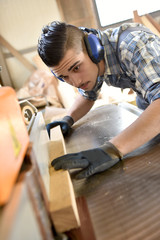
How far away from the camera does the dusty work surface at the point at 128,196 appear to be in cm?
64

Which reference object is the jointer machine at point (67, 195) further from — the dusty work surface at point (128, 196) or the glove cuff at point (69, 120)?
the glove cuff at point (69, 120)

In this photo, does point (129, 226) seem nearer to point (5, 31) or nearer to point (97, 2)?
point (97, 2)

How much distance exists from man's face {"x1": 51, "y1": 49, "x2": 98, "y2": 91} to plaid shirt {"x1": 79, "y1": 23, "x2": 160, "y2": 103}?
0.14 m

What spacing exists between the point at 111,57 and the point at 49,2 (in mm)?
4479

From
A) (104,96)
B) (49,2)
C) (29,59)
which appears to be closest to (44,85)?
(29,59)

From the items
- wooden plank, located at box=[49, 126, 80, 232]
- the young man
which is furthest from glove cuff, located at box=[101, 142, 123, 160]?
wooden plank, located at box=[49, 126, 80, 232]

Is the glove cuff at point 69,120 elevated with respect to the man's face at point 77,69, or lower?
lower

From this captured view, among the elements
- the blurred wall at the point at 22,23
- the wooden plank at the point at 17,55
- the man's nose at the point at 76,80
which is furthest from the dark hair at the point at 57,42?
the wooden plank at the point at 17,55

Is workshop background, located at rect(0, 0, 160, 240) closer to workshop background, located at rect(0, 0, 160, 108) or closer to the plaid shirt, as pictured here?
the plaid shirt

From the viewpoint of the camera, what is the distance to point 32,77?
5.29 meters

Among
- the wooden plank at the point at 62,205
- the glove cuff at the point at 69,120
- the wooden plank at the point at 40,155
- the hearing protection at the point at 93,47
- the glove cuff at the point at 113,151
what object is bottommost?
the glove cuff at the point at 69,120

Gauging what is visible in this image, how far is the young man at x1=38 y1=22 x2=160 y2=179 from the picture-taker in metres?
1.04

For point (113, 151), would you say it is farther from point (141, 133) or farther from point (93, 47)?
point (93, 47)

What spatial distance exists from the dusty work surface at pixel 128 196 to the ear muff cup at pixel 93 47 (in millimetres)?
569
